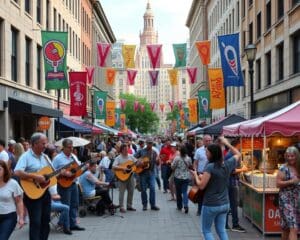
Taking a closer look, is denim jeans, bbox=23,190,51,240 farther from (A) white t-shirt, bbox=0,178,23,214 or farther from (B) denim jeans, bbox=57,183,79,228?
(B) denim jeans, bbox=57,183,79,228

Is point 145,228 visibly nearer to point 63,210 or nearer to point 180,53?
point 63,210

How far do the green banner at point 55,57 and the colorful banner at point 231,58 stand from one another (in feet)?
20.5

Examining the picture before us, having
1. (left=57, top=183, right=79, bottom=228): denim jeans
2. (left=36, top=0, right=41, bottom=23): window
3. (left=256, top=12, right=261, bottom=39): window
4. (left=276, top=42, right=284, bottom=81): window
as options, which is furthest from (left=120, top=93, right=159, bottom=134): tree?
(left=57, top=183, right=79, bottom=228): denim jeans

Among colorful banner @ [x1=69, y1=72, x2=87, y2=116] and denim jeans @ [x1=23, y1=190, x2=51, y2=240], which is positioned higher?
colorful banner @ [x1=69, y1=72, x2=87, y2=116]

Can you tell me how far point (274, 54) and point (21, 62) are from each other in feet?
43.8

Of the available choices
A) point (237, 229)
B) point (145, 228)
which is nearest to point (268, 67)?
point (237, 229)

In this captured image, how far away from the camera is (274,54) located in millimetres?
30125

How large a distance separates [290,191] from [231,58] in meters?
14.2

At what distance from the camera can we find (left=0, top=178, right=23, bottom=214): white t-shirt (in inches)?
269

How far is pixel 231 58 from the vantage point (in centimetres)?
2220

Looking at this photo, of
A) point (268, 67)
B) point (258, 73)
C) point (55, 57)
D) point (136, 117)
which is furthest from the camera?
point (136, 117)

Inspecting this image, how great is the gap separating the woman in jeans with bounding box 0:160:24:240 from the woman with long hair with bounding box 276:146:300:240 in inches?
155

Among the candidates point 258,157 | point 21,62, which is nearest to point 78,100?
point 21,62

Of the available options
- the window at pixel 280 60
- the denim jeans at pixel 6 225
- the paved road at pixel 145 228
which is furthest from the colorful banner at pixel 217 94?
the denim jeans at pixel 6 225
